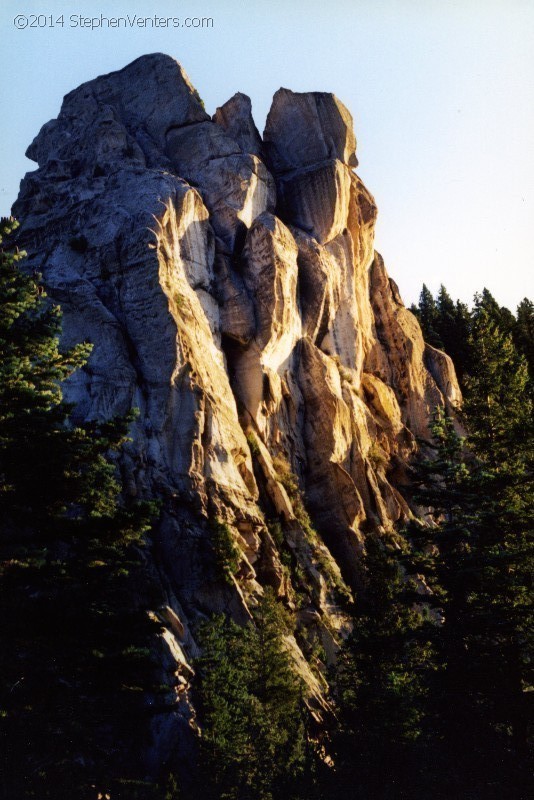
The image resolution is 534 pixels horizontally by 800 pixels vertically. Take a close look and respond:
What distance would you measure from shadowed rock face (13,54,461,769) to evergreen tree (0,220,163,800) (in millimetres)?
8716

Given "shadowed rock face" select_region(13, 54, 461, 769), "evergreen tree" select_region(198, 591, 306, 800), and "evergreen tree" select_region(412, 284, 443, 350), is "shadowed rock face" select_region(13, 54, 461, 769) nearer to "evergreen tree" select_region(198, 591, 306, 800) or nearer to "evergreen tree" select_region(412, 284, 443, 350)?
"evergreen tree" select_region(198, 591, 306, 800)

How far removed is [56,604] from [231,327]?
28.1 metres

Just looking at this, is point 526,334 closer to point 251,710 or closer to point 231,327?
point 231,327

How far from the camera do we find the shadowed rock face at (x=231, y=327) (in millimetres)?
31641

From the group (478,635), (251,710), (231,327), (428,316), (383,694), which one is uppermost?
(428,316)

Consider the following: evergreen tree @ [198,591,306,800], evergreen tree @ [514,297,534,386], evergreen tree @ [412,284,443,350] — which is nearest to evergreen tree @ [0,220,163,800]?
evergreen tree @ [198,591,306,800]

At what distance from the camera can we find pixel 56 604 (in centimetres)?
1473

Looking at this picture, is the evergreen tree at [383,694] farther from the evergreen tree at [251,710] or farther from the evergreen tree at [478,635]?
the evergreen tree at [251,710]

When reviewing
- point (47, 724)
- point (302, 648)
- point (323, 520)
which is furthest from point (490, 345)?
point (47, 724)

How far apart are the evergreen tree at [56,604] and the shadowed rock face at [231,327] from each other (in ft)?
28.6

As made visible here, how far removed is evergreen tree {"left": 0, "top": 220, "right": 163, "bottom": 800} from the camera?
45.9 feet

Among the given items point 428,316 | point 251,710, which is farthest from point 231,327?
point 428,316

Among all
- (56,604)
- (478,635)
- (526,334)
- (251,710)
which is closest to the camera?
(56,604)

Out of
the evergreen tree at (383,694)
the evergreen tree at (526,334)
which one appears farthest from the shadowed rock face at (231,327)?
the evergreen tree at (526,334)
